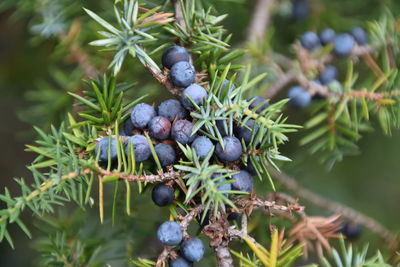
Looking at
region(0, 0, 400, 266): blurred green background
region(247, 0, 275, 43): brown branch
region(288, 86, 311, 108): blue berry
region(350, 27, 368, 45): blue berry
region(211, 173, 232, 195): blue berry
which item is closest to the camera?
region(211, 173, 232, 195): blue berry

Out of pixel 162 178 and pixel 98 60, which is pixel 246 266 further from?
pixel 98 60

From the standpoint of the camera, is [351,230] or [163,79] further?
[351,230]

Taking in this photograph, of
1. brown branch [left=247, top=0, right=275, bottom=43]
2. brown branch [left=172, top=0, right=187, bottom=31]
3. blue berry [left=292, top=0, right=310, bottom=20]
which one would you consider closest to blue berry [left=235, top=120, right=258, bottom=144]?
brown branch [left=172, top=0, right=187, bottom=31]

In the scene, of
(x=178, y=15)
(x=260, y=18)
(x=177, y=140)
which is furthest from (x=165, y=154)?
(x=260, y=18)

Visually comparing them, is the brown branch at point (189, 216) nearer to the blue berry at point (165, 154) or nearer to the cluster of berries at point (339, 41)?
the blue berry at point (165, 154)

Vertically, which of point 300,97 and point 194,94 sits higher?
point 194,94

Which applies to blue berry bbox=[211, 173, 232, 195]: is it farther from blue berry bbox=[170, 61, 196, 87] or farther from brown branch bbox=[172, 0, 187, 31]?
brown branch bbox=[172, 0, 187, 31]

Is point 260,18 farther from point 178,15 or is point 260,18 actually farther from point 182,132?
point 182,132
